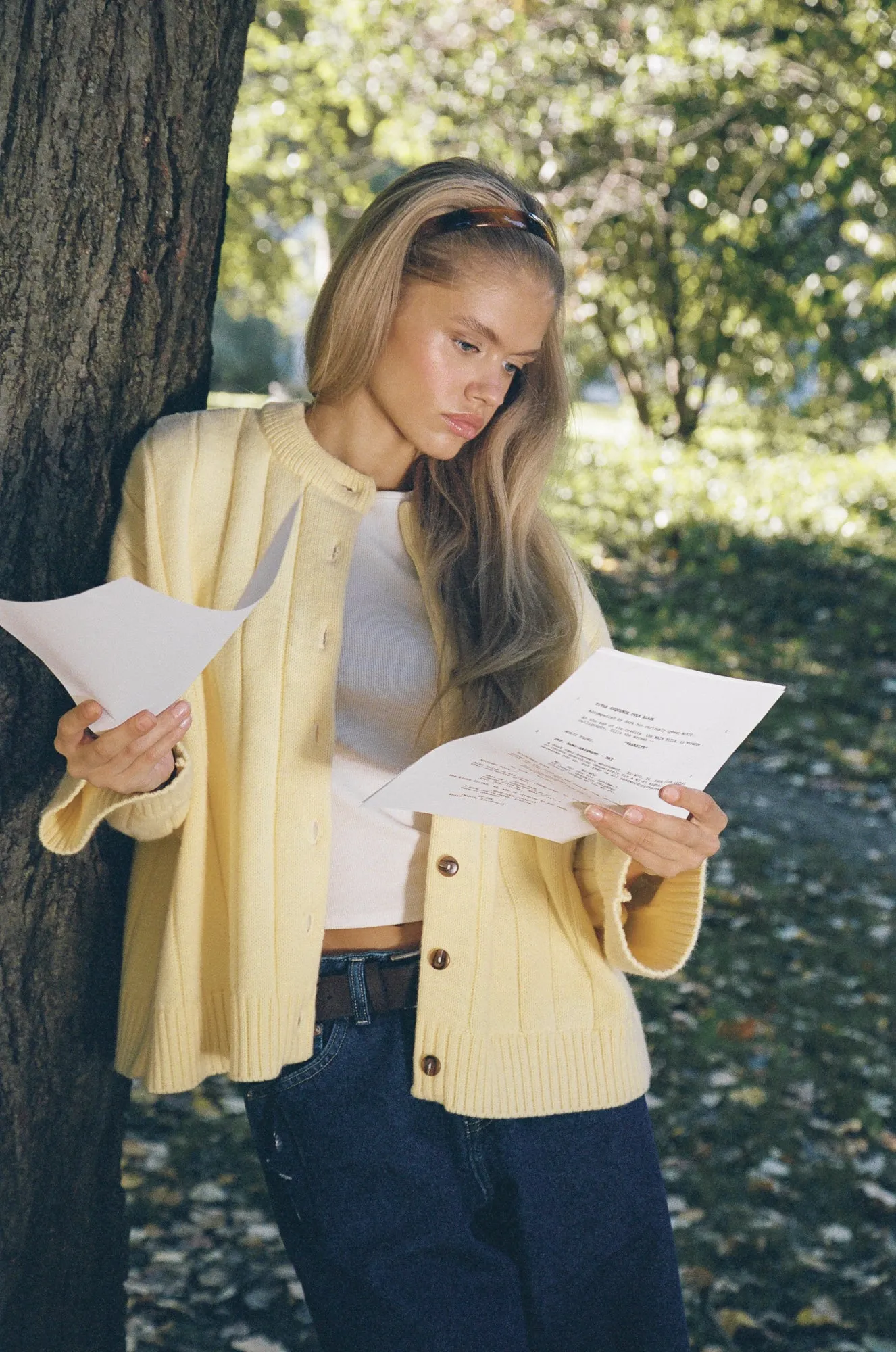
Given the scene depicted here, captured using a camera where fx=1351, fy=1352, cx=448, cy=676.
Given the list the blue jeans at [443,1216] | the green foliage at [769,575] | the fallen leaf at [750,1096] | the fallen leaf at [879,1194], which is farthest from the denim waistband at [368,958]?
the green foliage at [769,575]

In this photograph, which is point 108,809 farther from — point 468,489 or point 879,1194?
point 879,1194

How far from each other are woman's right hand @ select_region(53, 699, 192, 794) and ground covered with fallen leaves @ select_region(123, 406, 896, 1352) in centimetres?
189

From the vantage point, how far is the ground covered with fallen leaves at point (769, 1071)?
3.37 meters

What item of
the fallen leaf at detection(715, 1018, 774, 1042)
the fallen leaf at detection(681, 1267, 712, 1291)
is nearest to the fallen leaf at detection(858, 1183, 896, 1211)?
the fallen leaf at detection(681, 1267, 712, 1291)

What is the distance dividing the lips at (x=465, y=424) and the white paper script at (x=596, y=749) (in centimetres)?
71

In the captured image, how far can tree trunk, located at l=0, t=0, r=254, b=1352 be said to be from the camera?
1954mm

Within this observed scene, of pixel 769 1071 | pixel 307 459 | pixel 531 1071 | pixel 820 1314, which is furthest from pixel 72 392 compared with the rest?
pixel 769 1071

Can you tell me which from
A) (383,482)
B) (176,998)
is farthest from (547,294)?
(176,998)

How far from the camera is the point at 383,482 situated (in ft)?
7.42

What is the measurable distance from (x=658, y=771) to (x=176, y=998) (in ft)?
2.57

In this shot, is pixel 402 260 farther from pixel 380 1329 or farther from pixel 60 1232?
pixel 60 1232

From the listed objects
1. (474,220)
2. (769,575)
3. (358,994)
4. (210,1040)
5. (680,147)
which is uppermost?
(680,147)

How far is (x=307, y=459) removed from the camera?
210 cm

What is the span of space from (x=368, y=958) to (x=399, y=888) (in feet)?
0.37
